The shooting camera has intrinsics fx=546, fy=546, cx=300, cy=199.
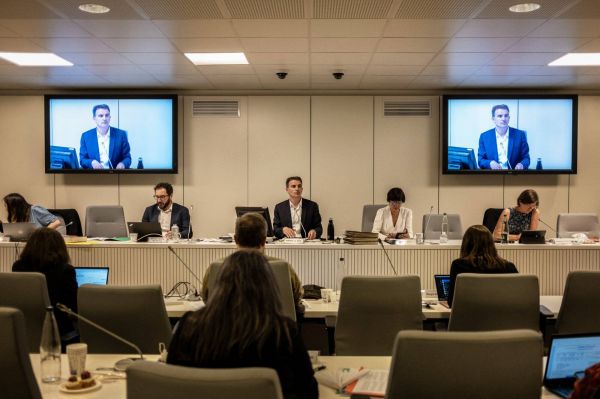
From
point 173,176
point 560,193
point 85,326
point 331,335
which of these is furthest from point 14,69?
point 560,193

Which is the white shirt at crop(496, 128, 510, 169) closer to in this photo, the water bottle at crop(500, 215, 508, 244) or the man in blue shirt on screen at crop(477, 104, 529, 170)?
the man in blue shirt on screen at crop(477, 104, 529, 170)

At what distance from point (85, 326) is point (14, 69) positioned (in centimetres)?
465

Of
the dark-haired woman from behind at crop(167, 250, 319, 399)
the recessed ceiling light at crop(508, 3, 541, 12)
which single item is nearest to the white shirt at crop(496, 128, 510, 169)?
the recessed ceiling light at crop(508, 3, 541, 12)

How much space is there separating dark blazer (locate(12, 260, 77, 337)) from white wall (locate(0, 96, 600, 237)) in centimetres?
441

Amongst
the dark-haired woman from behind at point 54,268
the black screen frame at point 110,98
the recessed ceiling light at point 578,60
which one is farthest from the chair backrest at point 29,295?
the recessed ceiling light at point 578,60

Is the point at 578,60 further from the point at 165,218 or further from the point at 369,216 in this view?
the point at 165,218

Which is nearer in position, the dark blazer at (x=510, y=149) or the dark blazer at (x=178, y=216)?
the dark blazer at (x=178, y=216)

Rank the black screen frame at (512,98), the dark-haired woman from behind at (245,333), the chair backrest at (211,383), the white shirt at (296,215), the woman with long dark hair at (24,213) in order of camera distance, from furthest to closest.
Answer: the black screen frame at (512,98)
the white shirt at (296,215)
the woman with long dark hair at (24,213)
the dark-haired woman from behind at (245,333)
the chair backrest at (211,383)

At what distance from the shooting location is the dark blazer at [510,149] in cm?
746

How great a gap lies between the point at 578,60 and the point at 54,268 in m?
5.50

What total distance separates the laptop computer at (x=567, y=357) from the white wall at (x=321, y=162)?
5759mm

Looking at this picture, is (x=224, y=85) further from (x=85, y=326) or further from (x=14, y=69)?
(x=85, y=326)

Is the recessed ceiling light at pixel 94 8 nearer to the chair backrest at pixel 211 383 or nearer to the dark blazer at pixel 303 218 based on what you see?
the dark blazer at pixel 303 218

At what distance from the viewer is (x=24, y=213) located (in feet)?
19.3
